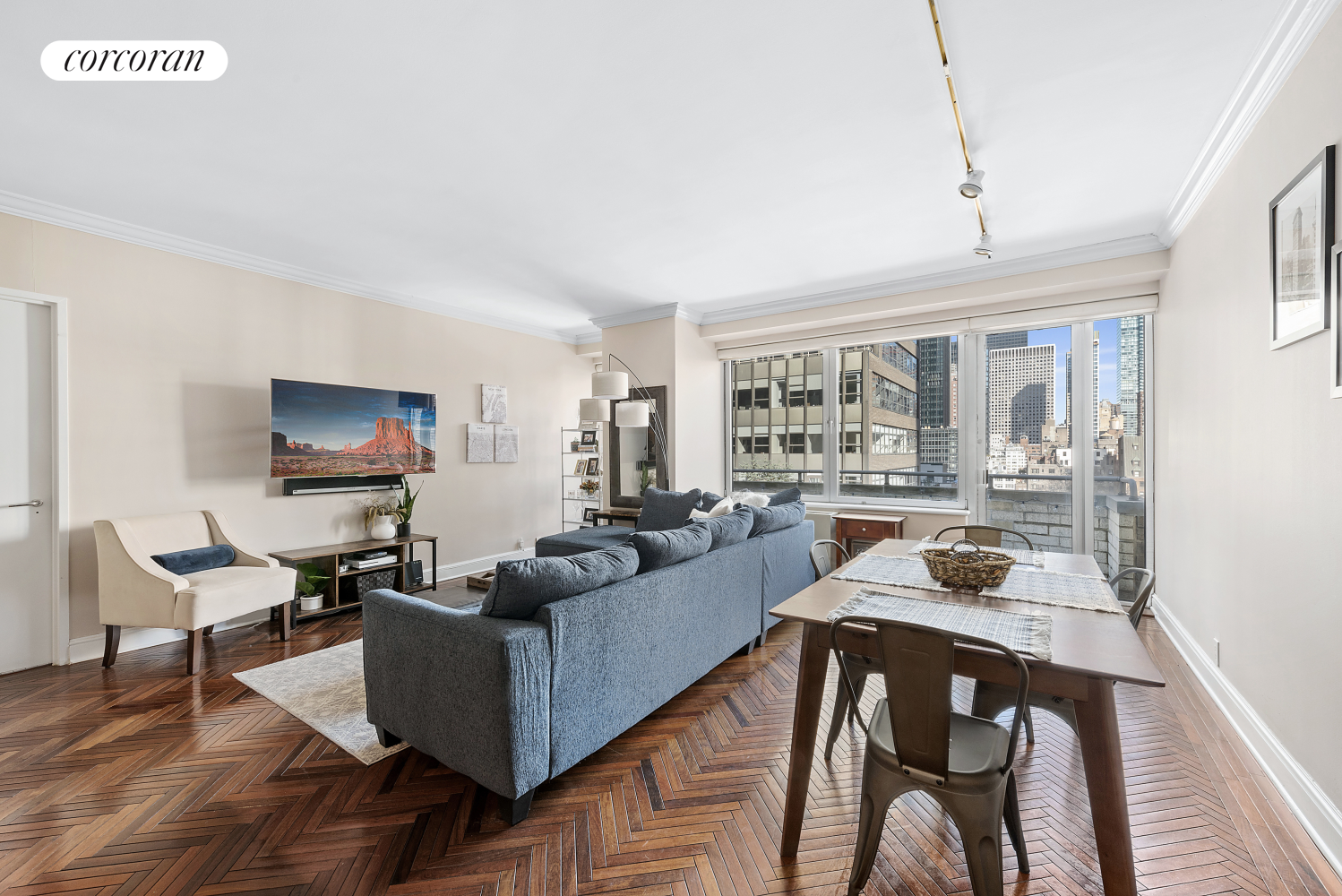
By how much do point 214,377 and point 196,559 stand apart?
1.25 metres

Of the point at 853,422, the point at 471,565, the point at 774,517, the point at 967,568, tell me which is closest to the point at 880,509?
the point at 853,422

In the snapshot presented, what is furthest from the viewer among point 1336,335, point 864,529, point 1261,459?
point 864,529

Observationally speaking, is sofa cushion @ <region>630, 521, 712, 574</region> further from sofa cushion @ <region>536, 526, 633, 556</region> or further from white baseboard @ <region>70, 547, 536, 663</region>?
white baseboard @ <region>70, 547, 536, 663</region>

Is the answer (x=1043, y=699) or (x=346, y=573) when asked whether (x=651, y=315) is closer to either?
(x=346, y=573)

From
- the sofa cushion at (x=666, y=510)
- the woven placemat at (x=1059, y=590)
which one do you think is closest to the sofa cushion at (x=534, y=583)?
the woven placemat at (x=1059, y=590)

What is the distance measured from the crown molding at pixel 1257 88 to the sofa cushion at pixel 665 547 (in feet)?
9.00

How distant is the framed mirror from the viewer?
5699 millimetres

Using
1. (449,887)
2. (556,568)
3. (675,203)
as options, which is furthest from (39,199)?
(449,887)

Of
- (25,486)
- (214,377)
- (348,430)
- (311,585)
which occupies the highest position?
(214,377)

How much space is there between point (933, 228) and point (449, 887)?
158 inches

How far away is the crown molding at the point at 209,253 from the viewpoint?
319 cm

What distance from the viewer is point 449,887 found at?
5.37ft

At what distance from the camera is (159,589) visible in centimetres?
317

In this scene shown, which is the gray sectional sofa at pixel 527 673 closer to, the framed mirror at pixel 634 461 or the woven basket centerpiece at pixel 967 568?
the woven basket centerpiece at pixel 967 568
